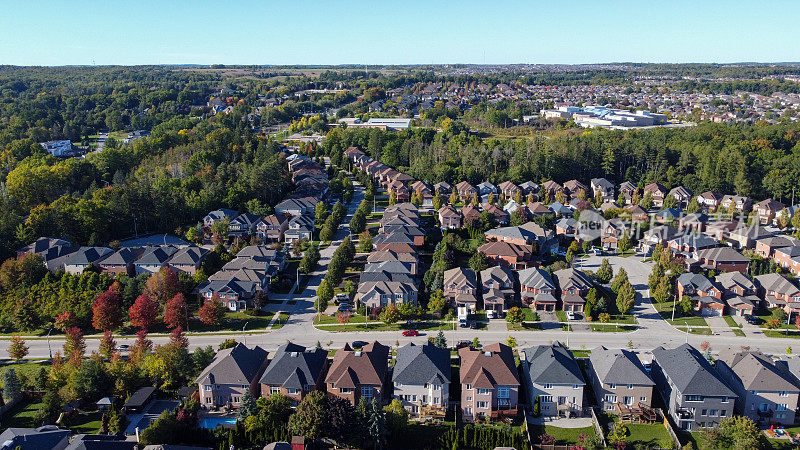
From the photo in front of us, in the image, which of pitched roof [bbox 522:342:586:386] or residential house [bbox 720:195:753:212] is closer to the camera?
pitched roof [bbox 522:342:586:386]

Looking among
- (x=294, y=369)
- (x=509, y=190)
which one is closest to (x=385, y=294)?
(x=294, y=369)

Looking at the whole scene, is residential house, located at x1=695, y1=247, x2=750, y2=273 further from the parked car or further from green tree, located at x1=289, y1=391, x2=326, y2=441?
green tree, located at x1=289, y1=391, x2=326, y2=441

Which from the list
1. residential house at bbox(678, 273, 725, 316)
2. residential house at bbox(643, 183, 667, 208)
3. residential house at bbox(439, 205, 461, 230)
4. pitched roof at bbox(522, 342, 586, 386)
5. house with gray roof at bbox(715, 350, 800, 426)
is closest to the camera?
house with gray roof at bbox(715, 350, 800, 426)

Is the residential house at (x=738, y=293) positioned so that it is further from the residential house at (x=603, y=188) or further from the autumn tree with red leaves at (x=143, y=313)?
the autumn tree with red leaves at (x=143, y=313)

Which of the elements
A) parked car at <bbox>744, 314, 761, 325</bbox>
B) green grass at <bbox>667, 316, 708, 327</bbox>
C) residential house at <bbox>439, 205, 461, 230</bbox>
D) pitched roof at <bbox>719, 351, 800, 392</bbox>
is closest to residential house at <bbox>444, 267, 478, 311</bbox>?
green grass at <bbox>667, 316, 708, 327</bbox>

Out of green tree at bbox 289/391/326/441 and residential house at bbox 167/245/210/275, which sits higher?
residential house at bbox 167/245/210/275

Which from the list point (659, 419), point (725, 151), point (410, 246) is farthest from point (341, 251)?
point (725, 151)
